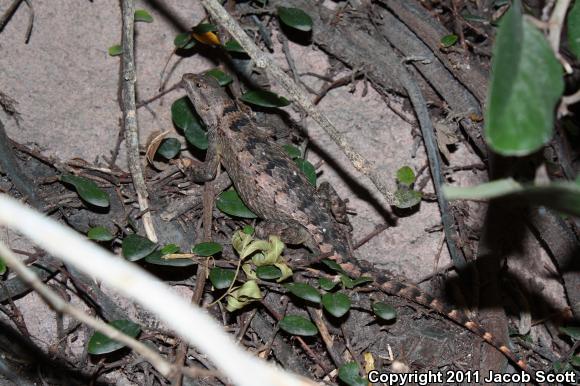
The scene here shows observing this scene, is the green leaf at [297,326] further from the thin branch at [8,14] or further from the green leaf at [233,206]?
the thin branch at [8,14]

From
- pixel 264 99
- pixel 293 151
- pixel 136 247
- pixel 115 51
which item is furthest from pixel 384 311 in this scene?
pixel 115 51

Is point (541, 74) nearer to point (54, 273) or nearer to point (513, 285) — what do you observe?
point (513, 285)

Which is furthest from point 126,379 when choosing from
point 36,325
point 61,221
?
point 61,221

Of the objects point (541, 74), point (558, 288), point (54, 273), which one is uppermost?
point (541, 74)

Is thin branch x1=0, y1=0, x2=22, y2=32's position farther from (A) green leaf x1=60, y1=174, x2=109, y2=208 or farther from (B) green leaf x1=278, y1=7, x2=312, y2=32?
(B) green leaf x1=278, y1=7, x2=312, y2=32

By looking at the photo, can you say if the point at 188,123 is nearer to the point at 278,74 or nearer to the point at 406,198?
the point at 278,74
